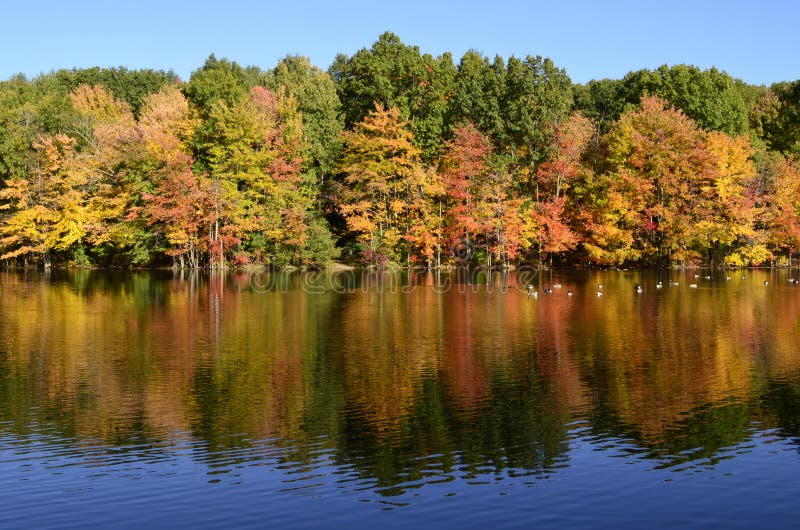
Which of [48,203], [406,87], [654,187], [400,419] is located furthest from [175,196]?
[400,419]

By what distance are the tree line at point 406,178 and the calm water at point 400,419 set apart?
30.3 m

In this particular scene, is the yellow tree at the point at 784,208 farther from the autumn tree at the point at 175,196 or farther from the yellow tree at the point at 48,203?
the yellow tree at the point at 48,203

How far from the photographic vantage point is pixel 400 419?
19172mm

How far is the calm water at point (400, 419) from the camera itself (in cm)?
1380

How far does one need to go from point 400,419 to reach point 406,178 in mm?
51706

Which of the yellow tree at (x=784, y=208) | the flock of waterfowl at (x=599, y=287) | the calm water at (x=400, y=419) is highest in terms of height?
the yellow tree at (x=784, y=208)

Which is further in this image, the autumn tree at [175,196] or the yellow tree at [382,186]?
the yellow tree at [382,186]

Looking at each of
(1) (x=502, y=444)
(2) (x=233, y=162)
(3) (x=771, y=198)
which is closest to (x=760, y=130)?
(3) (x=771, y=198)

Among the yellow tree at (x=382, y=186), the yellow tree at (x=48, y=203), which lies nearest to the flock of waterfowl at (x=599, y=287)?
the yellow tree at (x=382, y=186)

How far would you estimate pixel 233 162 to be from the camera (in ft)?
226

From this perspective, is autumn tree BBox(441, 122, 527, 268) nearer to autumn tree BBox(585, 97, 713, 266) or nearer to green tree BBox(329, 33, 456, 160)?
green tree BBox(329, 33, 456, 160)

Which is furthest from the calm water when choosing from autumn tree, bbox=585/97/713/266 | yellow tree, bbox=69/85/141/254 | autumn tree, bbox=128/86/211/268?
yellow tree, bbox=69/85/141/254

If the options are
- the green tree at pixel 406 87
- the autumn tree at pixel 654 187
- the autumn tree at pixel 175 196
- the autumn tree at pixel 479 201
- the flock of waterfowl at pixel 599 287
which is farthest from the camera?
the green tree at pixel 406 87

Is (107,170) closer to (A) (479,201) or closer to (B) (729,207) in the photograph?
(A) (479,201)
